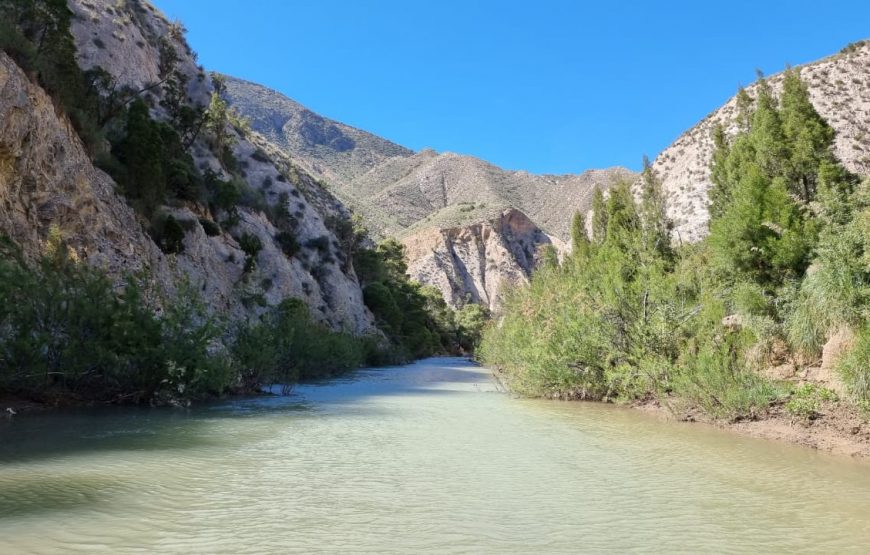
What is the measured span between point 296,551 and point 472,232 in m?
127

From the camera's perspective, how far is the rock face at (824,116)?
2245 inches

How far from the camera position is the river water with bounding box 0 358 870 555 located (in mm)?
6379

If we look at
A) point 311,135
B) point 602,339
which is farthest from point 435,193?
point 602,339

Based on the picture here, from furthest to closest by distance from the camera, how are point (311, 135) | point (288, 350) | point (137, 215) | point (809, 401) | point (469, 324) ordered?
point (311, 135), point (469, 324), point (288, 350), point (137, 215), point (809, 401)

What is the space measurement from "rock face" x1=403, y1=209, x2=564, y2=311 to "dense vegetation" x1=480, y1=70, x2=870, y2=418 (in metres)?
98.2

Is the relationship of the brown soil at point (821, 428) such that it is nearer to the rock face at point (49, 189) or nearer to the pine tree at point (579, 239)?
the rock face at point (49, 189)

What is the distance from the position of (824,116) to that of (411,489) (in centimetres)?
6442

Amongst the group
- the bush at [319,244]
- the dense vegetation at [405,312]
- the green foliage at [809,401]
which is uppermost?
the bush at [319,244]

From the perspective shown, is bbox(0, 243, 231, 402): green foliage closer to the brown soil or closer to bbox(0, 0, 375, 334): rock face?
bbox(0, 0, 375, 334): rock face

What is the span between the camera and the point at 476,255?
439 feet

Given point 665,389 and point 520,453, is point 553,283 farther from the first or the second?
point 520,453

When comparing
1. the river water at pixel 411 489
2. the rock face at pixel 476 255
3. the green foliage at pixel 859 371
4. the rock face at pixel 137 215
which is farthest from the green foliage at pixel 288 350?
the rock face at pixel 476 255

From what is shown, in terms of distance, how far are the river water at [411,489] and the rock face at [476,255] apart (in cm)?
11229

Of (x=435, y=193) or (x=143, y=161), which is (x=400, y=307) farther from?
(x=435, y=193)
